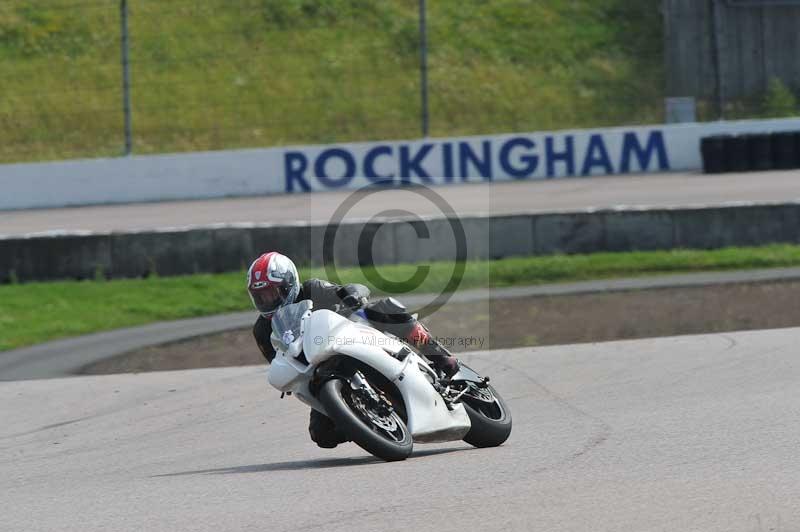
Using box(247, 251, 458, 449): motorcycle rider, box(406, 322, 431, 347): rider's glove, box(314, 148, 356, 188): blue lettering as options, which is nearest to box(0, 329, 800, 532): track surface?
box(247, 251, 458, 449): motorcycle rider

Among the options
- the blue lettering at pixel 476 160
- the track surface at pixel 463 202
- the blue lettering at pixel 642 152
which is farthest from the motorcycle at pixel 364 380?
the blue lettering at pixel 642 152

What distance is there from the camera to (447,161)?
23.3 meters

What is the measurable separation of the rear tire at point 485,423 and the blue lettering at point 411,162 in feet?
53.7

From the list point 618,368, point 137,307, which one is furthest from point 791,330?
point 137,307

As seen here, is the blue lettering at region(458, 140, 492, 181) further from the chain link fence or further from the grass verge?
the grass verge

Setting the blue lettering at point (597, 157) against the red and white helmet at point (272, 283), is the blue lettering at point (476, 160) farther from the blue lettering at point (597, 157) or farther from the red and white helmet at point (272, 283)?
the red and white helmet at point (272, 283)

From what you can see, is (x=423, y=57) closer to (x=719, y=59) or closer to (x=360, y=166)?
(x=360, y=166)

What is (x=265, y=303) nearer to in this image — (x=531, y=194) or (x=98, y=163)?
(x=531, y=194)

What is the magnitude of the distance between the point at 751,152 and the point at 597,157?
9.20ft

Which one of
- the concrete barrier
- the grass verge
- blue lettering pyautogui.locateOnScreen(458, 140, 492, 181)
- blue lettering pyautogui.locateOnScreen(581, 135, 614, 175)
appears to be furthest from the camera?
blue lettering pyautogui.locateOnScreen(581, 135, 614, 175)

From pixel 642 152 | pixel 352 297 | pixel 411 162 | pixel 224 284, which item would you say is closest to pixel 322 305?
pixel 352 297

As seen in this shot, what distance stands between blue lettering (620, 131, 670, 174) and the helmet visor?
59.3 feet

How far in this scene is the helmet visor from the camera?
6.41m

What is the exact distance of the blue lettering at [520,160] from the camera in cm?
2361
